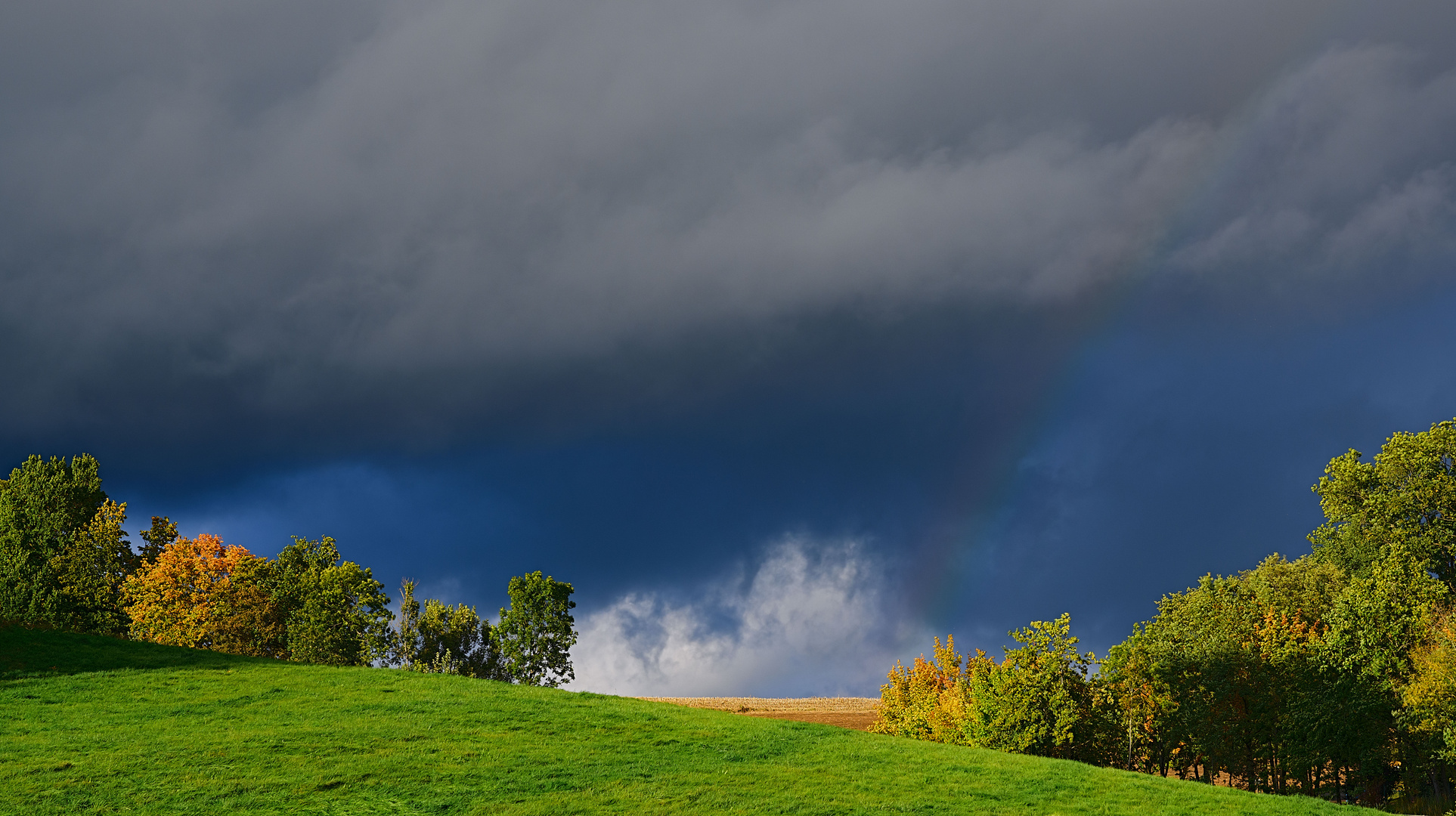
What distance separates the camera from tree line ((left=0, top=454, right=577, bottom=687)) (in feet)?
223

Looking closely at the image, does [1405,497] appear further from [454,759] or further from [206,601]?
[206,601]

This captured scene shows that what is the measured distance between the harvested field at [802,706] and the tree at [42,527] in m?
49.2

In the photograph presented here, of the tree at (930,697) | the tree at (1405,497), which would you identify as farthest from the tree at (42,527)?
the tree at (1405,497)

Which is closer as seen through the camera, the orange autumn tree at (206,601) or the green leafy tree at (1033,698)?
the green leafy tree at (1033,698)

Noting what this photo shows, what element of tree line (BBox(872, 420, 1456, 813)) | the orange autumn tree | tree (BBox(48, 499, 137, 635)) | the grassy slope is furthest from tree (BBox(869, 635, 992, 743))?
tree (BBox(48, 499, 137, 635))

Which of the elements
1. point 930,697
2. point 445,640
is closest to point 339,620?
point 445,640

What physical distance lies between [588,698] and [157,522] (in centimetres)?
5402

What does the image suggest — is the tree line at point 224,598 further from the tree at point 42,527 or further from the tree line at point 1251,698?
the tree line at point 1251,698

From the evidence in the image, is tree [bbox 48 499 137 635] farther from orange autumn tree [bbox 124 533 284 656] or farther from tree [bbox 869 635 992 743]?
tree [bbox 869 635 992 743]

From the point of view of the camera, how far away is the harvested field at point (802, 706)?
298ft

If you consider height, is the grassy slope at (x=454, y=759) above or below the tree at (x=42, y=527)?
below

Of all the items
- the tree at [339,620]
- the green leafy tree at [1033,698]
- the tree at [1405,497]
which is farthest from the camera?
the tree at [339,620]

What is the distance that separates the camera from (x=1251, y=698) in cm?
4772

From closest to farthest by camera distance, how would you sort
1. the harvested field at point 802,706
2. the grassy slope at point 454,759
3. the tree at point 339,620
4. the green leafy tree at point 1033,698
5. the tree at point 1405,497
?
1. the grassy slope at point 454,759
2. the green leafy tree at point 1033,698
3. the tree at point 1405,497
4. the tree at point 339,620
5. the harvested field at point 802,706
